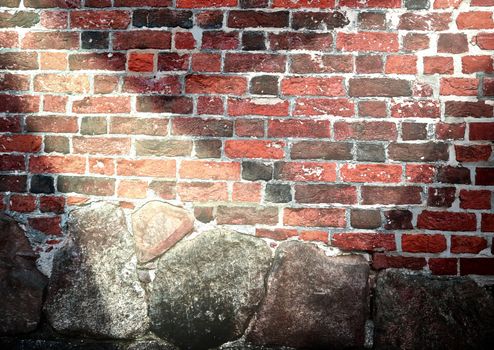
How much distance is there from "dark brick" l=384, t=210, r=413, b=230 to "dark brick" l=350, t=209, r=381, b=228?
41 mm

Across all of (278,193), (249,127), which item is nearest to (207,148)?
(249,127)

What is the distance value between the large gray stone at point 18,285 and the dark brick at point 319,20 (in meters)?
1.46

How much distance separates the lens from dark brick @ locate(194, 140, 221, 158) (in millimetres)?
1587

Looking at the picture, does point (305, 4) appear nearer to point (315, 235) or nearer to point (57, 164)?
point (315, 235)

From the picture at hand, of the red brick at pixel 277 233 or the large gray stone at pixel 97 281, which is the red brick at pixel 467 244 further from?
the large gray stone at pixel 97 281

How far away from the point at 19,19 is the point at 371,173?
1.61 m

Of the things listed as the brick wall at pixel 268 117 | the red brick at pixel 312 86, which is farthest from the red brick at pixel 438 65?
the red brick at pixel 312 86

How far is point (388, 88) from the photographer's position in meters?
1.53

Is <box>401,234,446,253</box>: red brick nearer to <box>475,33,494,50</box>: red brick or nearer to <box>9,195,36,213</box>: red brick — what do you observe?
<box>475,33,494,50</box>: red brick

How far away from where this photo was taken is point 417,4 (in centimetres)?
152

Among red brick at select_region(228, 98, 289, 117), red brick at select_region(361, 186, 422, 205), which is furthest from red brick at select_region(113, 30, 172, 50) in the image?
red brick at select_region(361, 186, 422, 205)

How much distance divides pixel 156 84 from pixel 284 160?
62cm

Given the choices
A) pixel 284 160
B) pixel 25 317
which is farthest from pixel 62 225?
pixel 284 160

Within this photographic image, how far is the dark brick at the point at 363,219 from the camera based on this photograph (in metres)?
1.55
